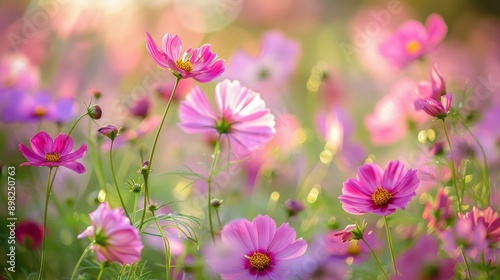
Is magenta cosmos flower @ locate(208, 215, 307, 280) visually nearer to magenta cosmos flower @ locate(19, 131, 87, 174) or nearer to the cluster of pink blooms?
the cluster of pink blooms

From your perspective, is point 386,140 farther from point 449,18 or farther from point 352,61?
point 449,18

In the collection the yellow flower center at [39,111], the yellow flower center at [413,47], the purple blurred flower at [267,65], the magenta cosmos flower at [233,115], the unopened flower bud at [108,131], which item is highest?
the purple blurred flower at [267,65]

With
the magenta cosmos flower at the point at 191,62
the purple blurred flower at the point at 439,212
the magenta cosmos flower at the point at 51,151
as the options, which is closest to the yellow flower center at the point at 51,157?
the magenta cosmos flower at the point at 51,151

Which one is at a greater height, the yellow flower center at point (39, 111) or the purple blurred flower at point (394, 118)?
the purple blurred flower at point (394, 118)

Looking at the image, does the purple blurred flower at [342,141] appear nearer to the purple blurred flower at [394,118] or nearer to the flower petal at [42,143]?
the purple blurred flower at [394,118]

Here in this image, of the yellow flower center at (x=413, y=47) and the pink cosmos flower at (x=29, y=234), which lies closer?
the pink cosmos flower at (x=29, y=234)

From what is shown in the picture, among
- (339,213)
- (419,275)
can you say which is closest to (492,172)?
(339,213)

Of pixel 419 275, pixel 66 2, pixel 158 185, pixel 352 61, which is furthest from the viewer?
pixel 352 61
